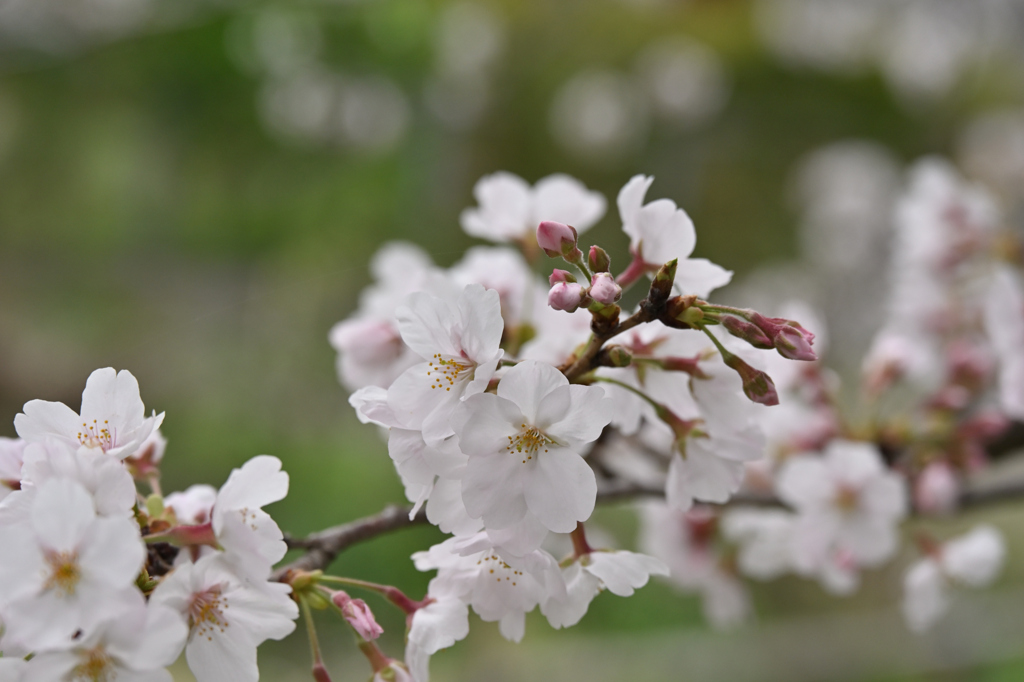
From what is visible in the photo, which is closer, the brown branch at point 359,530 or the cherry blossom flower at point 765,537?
the brown branch at point 359,530

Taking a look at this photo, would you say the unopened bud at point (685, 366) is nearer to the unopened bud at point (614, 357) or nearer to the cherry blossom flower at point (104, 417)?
the unopened bud at point (614, 357)

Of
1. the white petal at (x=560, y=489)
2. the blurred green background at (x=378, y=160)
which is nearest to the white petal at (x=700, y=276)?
the white petal at (x=560, y=489)

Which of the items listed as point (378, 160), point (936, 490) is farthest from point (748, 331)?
point (378, 160)

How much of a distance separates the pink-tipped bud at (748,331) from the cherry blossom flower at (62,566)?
0.23 m

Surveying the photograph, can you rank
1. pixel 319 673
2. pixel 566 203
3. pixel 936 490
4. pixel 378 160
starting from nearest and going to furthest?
pixel 319 673 → pixel 566 203 → pixel 936 490 → pixel 378 160

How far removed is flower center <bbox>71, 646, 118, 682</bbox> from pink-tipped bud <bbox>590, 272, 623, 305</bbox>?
22 cm

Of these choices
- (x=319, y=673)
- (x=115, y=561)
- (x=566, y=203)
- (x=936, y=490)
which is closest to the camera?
(x=115, y=561)

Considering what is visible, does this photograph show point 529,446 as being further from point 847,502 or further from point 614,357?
point 847,502

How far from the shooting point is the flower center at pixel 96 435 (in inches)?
11.4

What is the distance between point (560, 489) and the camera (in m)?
0.28

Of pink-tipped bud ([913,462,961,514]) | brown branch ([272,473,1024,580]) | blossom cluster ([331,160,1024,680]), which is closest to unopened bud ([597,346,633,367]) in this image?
blossom cluster ([331,160,1024,680])

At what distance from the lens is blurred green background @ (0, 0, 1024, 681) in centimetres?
188

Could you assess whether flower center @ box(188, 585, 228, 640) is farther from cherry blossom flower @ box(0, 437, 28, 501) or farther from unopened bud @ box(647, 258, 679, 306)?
unopened bud @ box(647, 258, 679, 306)

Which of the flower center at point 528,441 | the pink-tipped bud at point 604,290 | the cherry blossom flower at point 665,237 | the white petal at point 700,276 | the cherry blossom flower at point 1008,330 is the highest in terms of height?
the cherry blossom flower at point 1008,330
